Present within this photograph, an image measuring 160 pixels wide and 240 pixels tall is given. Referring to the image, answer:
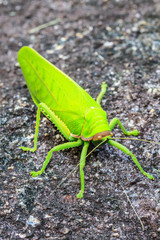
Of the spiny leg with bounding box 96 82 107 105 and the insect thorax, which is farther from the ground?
the insect thorax

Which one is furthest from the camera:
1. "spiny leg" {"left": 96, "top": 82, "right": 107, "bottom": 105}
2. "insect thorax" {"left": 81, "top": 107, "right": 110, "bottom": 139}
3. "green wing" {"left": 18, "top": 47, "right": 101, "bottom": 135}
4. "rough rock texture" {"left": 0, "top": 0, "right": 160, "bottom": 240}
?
"spiny leg" {"left": 96, "top": 82, "right": 107, "bottom": 105}

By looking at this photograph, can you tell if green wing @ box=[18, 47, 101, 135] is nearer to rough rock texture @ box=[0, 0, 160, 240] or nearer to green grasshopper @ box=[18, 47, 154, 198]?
green grasshopper @ box=[18, 47, 154, 198]

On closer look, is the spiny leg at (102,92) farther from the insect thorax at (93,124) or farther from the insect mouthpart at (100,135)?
the insect mouthpart at (100,135)

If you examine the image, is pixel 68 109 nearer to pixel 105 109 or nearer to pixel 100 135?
pixel 100 135

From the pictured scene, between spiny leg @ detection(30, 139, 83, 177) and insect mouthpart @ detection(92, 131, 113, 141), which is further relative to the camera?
spiny leg @ detection(30, 139, 83, 177)

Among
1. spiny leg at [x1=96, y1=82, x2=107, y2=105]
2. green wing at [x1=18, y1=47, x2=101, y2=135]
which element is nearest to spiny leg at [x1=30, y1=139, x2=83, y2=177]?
green wing at [x1=18, y1=47, x2=101, y2=135]

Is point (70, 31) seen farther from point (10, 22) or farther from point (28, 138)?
point (28, 138)

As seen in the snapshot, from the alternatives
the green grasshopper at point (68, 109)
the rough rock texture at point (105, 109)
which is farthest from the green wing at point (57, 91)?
the rough rock texture at point (105, 109)

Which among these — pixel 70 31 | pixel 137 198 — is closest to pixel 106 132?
pixel 137 198
